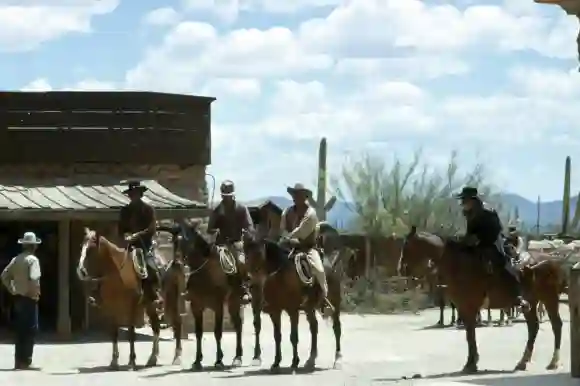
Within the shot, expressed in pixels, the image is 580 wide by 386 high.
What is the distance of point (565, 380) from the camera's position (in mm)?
16047

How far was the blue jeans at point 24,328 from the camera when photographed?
2053 centimetres

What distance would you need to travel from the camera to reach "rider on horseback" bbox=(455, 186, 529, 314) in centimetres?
1845

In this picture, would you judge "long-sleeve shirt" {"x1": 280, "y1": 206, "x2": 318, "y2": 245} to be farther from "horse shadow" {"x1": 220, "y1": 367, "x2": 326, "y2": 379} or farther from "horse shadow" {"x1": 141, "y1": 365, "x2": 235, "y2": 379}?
"horse shadow" {"x1": 141, "y1": 365, "x2": 235, "y2": 379}

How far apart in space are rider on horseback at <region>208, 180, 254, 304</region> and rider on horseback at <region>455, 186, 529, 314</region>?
3441mm

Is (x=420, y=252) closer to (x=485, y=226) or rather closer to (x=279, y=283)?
(x=485, y=226)

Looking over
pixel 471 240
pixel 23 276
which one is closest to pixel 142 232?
pixel 23 276

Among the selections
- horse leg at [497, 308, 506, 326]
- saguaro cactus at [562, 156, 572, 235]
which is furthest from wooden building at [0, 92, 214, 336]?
saguaro cactus at [562, 156, 572, 235]

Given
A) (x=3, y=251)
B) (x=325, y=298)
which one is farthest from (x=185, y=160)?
(x=325, y=298)

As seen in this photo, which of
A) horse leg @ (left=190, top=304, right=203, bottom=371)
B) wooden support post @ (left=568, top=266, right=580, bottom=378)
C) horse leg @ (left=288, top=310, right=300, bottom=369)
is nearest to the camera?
wooden support post @ (left=568, top=266, right=580, bottom=378)

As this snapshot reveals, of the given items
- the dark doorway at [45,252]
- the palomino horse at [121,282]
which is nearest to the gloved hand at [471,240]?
the palomino horse at [121,282]

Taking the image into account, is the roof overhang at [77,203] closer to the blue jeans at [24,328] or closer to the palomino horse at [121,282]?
the blue jeans at [24,328]

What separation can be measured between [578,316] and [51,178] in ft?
55.1

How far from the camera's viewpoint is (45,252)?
2986 cm

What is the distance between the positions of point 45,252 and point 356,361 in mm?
11022
